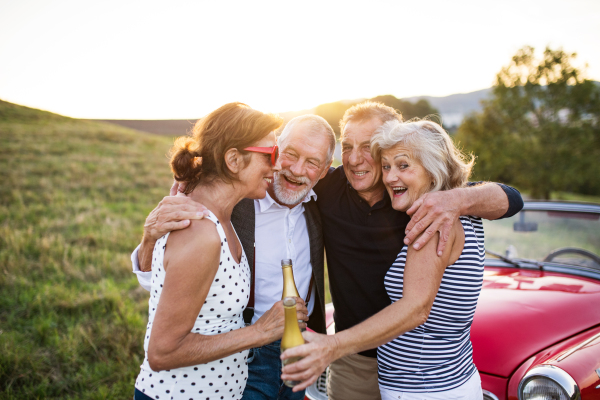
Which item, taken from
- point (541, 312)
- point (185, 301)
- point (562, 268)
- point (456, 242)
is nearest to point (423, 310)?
point (456, 242)

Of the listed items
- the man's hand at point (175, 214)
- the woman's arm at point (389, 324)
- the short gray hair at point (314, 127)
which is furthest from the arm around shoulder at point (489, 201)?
the man's hand at point (175, 214)

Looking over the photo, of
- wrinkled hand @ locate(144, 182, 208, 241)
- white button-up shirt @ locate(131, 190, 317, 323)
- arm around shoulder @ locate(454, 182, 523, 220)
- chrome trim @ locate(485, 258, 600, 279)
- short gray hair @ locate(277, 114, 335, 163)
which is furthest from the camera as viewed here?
chrome trim @ locate(485, 258, 600, 279)

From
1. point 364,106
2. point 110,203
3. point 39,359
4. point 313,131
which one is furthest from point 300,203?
point 110,203

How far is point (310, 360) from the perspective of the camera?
148 centimetres

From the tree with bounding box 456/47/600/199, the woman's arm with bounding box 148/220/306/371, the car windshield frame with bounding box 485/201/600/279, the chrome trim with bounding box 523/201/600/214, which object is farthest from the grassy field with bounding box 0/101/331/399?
the tree with bounding box 456/47/600/199

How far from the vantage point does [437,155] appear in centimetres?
196

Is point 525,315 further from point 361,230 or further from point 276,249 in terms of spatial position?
point 276,249

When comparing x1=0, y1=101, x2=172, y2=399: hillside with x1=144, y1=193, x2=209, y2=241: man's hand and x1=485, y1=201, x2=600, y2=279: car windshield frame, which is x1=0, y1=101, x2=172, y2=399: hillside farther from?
x1=485, y1=201, x2=600, y2=279: car windshield frame

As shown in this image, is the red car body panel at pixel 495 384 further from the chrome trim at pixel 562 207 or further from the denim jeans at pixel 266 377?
the chrome trim at pixel 562 207

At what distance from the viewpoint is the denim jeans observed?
7.28 feet

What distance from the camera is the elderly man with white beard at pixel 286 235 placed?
2.30m

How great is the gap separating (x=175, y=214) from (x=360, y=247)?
1.24 meters

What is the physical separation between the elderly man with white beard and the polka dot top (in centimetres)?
54

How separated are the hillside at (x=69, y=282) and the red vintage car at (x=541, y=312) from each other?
2395 millimetres
